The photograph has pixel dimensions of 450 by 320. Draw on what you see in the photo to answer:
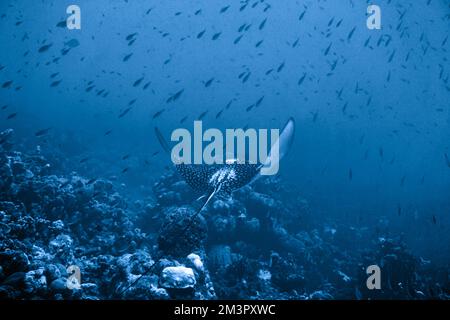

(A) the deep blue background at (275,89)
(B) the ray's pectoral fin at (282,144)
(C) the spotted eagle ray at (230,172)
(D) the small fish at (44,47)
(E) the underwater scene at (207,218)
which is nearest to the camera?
(E) the underwater scene at (207,218)

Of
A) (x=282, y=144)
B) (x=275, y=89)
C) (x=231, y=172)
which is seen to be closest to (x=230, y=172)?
(x=231, y=172)

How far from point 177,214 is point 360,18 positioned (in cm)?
4984

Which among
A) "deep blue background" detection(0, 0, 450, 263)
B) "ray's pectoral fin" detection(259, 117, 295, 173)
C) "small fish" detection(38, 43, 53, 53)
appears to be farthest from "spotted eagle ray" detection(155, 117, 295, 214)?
"deep blue background" detection(0, 0, 450, 263)

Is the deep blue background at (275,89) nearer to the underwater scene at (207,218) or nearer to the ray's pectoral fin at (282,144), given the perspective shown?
the underwater scene at (207,218)

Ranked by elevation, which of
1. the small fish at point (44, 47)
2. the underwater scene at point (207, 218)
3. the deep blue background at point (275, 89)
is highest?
the deep blue background at point (275, 89)

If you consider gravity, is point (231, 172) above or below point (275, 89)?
below

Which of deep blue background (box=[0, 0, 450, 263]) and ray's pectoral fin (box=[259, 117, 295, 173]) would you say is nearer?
ray's pectoral fin (box=[259, 117, 295, 173])

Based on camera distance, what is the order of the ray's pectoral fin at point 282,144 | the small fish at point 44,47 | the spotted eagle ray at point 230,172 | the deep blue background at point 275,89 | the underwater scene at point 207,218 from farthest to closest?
the deep blue background at point 275,89 < the small fish at point 44,47 < the ray's pectoral fin at point 282,144 < the spotted eagle ray at point 230,172 < the underwater scene at point 207,218

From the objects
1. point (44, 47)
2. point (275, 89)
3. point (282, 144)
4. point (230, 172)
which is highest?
point (275, 89)

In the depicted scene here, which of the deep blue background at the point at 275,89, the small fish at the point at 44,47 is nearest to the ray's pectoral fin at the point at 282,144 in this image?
the deep blue background at the point at 275,89

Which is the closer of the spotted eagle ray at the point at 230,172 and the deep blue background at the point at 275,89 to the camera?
the spotted eagle ray at the point at 230,172

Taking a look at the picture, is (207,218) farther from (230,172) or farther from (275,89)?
(275,89)

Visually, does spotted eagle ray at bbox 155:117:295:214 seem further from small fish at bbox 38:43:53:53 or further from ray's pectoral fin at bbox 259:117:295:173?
small fish at bbox 38:43:53:53
